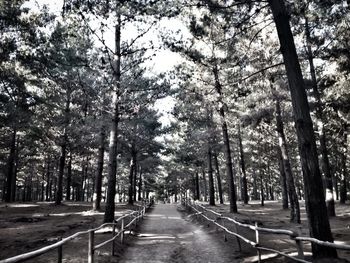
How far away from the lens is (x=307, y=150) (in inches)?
307

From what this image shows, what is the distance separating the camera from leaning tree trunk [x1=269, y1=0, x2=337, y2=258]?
24.3 ft

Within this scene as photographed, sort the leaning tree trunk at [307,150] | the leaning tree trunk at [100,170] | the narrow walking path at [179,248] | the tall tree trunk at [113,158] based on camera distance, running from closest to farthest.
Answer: the leaning tree trunk at [307,150]
the narrow walking path at [179,248]
the tall tree trunk at [113,158]
the leaning tree trunk at [100,170]

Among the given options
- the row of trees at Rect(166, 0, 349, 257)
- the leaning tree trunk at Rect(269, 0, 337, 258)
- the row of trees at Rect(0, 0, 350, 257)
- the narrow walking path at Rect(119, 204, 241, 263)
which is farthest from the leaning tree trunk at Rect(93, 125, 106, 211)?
the leaning tree trunk at Rect(269, 0, 337, 258)

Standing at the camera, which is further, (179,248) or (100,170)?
(100,170)

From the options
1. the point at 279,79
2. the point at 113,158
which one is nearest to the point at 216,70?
the point at 279,79

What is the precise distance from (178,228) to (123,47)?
9721 millimetres

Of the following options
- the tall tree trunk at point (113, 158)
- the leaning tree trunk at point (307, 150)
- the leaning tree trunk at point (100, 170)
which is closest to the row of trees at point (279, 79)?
the leaning tree trunk at point (307, 150)

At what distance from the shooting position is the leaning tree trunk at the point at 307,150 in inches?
291

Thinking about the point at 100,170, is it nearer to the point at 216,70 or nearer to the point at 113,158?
the point at 113,158

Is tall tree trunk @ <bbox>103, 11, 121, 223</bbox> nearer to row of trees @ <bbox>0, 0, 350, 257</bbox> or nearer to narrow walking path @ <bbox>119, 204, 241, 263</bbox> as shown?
row of trees @ <bbox>0, 0, 350, 257</bbox>

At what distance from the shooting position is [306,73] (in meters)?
22.5

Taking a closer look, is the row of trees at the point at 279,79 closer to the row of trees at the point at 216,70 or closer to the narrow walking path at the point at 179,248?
the row of trees at the point at 216,70

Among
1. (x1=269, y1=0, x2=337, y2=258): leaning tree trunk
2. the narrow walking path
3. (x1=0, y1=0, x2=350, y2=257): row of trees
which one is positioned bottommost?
the narrow walking path

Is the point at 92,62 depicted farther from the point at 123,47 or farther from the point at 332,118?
the point at 332,118
